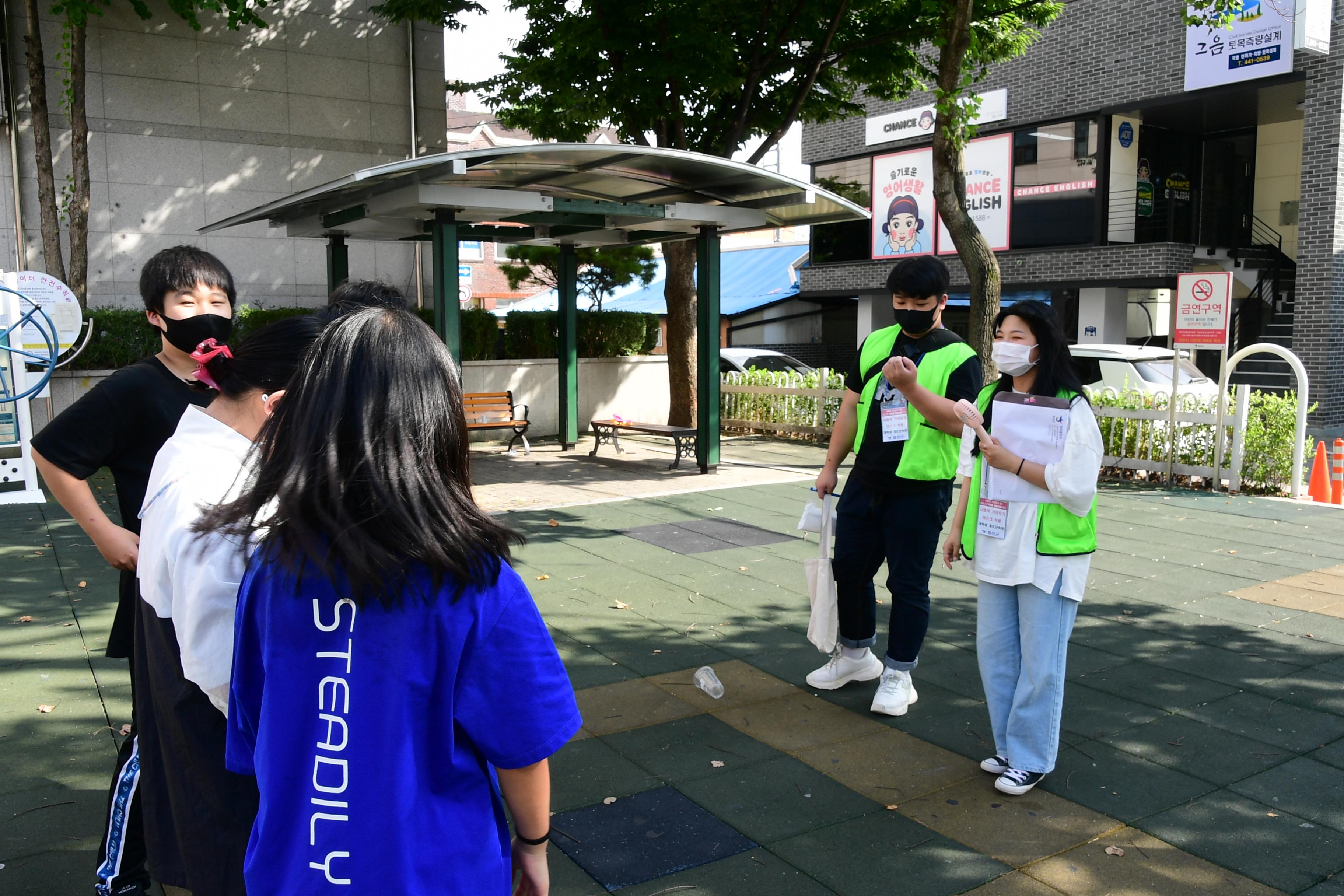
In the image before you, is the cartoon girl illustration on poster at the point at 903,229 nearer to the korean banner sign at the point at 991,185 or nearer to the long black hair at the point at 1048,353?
the korean banner sign at the point at 991,185

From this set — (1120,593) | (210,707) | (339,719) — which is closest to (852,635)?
(1120,593)

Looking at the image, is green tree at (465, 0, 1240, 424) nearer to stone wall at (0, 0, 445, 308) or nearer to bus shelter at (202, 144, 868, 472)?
bus shelter at (202, 144, 868, 472)

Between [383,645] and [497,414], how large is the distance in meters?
12.1

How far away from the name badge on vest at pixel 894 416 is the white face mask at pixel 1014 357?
613mm

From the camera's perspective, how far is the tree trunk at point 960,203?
33.9ft

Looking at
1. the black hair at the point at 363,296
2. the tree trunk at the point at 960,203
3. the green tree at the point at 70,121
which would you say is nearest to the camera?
the black hair at the point at 363,296

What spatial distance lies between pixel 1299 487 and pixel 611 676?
8.17 m

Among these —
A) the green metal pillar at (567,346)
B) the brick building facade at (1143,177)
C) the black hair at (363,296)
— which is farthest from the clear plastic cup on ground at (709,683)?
the brick building facade at (1143,177)

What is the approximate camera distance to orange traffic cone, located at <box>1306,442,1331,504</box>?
10.0 metres

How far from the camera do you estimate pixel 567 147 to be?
822 cm

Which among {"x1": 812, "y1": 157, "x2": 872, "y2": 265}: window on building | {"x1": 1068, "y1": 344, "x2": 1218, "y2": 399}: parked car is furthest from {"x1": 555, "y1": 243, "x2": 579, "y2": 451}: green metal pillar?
{"x1": 812, "y1": 157, "x2": 872, "y2": 265}: window on building

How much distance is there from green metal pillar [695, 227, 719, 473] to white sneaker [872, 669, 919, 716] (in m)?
7.04

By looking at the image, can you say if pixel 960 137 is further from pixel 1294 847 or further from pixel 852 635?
pixel 1294 847

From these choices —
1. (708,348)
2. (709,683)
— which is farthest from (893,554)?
(708,348)
